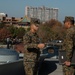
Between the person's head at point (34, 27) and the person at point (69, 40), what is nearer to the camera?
the person at point (69, 40)

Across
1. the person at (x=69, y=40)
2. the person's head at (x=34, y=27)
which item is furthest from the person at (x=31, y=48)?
the person at (x=69, y=40)

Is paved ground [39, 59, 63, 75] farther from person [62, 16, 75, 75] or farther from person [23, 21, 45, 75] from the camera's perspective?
person [62, 16, 75, 75]

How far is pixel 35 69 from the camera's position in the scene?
698cm

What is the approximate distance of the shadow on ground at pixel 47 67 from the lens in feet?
36.4

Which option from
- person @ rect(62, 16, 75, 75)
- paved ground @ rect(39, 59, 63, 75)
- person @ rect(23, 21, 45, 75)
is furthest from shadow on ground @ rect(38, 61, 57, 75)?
person @ rect(62, 16, 75, 75)

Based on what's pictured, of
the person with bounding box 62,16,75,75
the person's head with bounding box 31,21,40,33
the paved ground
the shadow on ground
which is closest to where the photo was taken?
the person with bounding box 62,16,75,75

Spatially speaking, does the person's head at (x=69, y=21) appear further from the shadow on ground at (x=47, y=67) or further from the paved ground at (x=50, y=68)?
the shadow on ground at (x=47, y=67)

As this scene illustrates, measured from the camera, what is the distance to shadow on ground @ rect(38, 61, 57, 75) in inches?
437

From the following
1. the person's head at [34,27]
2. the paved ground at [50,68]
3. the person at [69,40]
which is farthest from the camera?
the paved ground at [50,68]

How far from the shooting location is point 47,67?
1195 cm

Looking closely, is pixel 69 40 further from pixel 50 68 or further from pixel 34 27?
pixel 50 68

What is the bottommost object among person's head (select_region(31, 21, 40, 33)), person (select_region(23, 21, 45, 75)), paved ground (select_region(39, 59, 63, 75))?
paved ground (select_region(39, 59, 63, 75))

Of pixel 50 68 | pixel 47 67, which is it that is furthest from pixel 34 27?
pixel 47 67

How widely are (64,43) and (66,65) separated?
1.30ft
